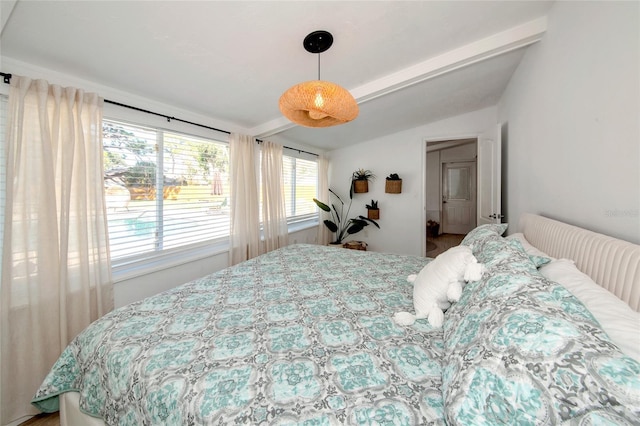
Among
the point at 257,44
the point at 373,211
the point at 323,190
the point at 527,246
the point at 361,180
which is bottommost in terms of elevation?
the point at 527,246

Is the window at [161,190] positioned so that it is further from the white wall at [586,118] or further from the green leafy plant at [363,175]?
the white wall at [586,118]

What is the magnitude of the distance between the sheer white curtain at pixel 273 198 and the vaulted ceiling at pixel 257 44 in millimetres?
754

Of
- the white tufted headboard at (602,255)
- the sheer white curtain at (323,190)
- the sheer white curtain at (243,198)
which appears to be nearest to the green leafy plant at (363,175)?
the sheer white curtain at (323,190)

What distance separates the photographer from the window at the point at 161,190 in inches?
76.5

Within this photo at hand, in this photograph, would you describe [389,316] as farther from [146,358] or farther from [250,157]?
[250,157]

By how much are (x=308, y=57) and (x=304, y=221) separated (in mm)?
2991

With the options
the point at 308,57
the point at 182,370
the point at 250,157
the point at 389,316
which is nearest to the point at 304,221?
the point at 250,157

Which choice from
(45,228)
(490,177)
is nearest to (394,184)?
(490,177)

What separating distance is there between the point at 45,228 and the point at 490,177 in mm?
4032

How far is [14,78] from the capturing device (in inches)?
54.4

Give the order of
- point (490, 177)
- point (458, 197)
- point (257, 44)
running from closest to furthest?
point (257, 44) → point (490, 177) → point (458, 197)

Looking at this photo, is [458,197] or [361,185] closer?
[361,185]

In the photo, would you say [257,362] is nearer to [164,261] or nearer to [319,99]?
[319,99]

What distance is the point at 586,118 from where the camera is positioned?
1270 millimetres
